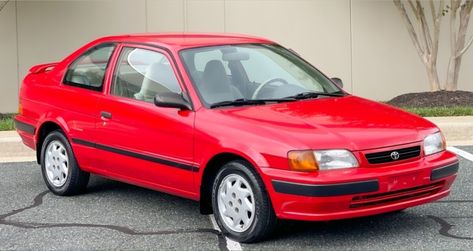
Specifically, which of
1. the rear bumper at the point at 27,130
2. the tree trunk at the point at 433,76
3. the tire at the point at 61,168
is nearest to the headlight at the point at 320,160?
the tire at the point at 61,168

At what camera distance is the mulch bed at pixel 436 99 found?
1219 cm

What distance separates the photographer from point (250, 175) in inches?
220

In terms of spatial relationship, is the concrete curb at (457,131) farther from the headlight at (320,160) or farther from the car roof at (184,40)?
the headlight at (320,160)

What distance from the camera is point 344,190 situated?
17.5ft

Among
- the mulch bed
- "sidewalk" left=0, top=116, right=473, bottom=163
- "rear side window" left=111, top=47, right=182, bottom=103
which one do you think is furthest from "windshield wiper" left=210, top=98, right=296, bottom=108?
the mulch bed

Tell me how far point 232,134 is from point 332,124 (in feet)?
2.24

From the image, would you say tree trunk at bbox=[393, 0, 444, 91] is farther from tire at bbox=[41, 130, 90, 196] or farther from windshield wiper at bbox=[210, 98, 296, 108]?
tire at bbox=[41, 130, 90, 196]

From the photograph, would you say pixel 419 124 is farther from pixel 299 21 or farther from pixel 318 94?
→ pixel 299 21

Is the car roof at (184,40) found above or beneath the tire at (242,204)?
above

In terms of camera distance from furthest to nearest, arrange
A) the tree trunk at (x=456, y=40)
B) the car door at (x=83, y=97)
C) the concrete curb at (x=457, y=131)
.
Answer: the tree trunk at (x=456, y=40) → the concrete curb at (x=457, y=131) → the car door at (x=83, y=97)

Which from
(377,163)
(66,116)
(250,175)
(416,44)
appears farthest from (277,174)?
(416,44)

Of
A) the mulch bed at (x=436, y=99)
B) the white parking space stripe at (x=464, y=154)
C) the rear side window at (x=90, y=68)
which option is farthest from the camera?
the mulch bed at (x=436, y=99)

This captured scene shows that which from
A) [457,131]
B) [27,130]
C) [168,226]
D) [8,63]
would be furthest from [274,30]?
[168,226]

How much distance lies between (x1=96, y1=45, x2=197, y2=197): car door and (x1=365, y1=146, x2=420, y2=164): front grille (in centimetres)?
131
